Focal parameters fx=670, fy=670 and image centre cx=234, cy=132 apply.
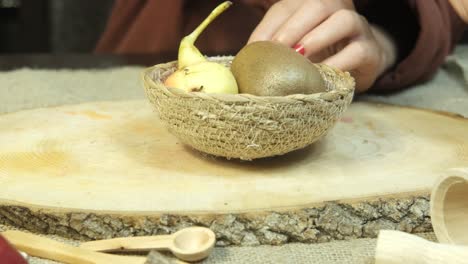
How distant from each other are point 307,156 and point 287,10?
246mm

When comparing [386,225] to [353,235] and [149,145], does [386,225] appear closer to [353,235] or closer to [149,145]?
[353,235]

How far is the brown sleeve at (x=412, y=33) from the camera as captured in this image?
1.00 metres

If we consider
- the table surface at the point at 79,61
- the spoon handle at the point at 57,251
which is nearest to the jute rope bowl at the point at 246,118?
the spoon handle at the point at 57,251

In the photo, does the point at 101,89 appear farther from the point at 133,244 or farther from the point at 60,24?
the point at 60,24

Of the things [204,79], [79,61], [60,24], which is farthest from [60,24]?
[204,79]

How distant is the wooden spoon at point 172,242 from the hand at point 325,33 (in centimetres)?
33

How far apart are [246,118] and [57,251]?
186 mm

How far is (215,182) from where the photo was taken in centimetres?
59

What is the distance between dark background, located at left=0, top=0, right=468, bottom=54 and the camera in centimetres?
190

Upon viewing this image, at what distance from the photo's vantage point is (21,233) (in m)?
0.52

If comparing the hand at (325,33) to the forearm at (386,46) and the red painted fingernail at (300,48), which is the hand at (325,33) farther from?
the forearm at (386,46)

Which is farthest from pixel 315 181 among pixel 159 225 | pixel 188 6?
pixel 188 6

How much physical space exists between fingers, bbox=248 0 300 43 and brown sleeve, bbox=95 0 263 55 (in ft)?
1.11

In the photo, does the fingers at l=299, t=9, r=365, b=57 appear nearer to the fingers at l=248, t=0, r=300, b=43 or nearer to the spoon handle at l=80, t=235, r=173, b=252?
the fingers at l=248, t=0, r=300, b=43
